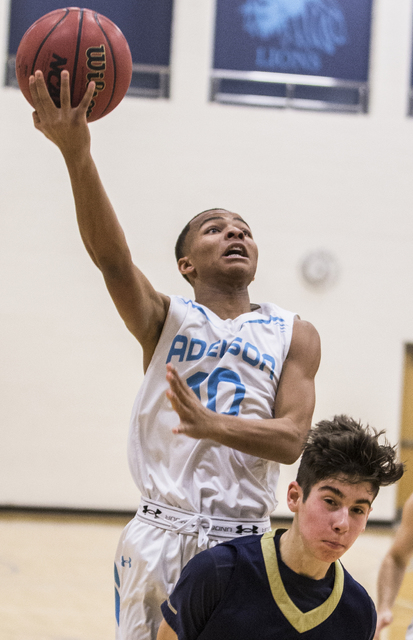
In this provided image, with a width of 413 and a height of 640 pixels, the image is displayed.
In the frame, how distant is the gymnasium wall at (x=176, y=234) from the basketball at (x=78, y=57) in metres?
5.75

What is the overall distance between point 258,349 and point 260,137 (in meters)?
6.45

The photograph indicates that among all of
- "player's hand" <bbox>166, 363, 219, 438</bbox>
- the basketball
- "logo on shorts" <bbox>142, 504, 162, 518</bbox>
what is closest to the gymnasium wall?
the basketball

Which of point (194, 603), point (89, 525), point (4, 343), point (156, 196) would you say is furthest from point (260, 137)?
point (194, 603)

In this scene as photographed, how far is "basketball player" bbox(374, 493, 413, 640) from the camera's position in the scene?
7.17ft

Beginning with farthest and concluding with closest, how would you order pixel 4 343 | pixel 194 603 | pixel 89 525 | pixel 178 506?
pixel 4 343 → pixel 89 525 → pixel 178 506 → pixel 194 603

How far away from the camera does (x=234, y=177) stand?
7996 mm

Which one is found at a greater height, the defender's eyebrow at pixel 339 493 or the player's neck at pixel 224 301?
the player's neck at pixel 224 301

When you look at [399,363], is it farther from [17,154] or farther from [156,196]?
[17,154]

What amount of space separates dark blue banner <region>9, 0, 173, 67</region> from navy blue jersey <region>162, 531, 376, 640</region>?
7.39 metres

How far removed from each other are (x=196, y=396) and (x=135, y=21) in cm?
739

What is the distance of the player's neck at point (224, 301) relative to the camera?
2.16 metres

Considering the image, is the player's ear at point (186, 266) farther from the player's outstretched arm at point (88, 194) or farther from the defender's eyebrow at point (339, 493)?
the defender's eyebrow at point (339, 493)

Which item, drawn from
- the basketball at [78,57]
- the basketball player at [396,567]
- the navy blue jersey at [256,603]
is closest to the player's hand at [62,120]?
the basketball at [78,57]

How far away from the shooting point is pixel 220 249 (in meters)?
2.15
